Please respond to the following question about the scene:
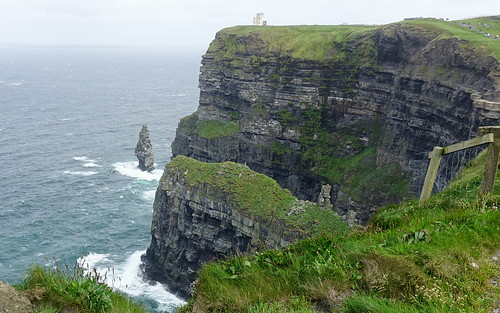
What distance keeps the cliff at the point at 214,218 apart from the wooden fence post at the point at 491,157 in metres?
25.6

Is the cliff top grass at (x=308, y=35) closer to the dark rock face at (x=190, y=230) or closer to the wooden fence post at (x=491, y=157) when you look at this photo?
the dark rock face at (x=190, y=230)

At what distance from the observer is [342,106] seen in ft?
235

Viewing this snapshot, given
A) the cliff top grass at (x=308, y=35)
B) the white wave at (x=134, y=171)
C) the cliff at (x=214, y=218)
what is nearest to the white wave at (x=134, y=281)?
the cliff at (x=214, y=218)

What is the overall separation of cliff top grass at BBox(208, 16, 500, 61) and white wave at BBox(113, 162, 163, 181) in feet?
105

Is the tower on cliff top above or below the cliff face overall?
above

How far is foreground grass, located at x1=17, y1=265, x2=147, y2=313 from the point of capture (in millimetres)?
8328

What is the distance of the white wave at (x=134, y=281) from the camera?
2059 inches

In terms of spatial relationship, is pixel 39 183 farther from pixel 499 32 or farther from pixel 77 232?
pixel 499 32

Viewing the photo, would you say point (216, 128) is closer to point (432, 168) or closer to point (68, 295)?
point (432, 168)

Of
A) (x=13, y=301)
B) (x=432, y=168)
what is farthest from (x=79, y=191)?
(x=13, y=301)

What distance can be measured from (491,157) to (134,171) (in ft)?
311

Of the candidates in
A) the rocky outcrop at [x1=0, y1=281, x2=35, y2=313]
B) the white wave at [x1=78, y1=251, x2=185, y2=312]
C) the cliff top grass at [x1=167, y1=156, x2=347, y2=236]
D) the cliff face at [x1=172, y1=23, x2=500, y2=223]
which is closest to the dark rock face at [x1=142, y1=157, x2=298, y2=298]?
the cliff top grass at [x1=167, y1=156, x2=347, y2=236]

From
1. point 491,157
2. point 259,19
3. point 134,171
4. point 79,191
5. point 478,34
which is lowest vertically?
point 79,191

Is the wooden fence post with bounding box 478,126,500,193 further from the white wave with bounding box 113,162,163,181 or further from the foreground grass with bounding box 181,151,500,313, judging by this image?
the white wave with bounding box 113,162,163,181
